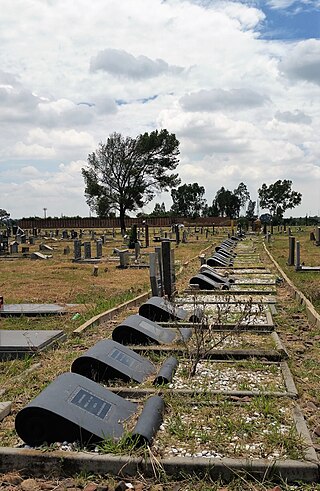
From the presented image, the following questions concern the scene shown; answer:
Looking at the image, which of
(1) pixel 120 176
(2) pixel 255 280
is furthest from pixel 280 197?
(2) pixel 255 280

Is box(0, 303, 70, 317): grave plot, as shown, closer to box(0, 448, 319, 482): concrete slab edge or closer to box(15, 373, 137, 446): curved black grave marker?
box(15, 373, 137, 446): curved black grave marker

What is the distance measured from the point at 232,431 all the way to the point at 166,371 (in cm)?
141

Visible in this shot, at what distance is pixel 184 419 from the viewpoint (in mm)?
4164

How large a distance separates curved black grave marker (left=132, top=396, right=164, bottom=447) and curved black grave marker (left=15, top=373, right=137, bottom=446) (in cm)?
18

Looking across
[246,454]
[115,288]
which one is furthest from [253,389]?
[115,288]

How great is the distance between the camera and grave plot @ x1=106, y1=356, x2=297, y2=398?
4.76 meters

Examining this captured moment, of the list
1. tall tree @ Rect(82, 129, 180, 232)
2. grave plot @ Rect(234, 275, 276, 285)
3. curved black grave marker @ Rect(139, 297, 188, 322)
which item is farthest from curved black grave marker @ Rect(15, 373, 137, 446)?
tall tree @ Rect(82, 129, 180, 232)

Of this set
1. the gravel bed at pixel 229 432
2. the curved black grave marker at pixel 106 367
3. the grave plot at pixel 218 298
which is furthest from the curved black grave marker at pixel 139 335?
the grave plot at pixel 218 298

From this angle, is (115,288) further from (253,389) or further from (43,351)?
(253,389)

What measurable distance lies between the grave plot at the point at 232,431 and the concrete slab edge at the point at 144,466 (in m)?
0.05

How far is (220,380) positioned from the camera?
5.17 meters

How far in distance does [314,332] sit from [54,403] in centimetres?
484

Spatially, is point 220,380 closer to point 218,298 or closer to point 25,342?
point 25,342

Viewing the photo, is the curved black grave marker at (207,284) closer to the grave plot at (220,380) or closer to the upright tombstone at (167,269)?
the upright tombstone at (167,269)
